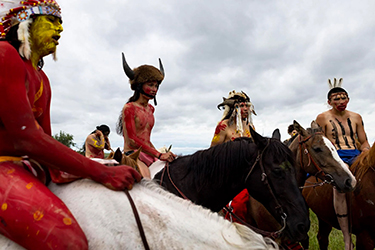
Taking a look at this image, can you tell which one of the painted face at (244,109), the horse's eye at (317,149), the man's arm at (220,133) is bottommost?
the horse's eye at (317,149)

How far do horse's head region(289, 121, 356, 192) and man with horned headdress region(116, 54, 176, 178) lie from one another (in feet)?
8.17

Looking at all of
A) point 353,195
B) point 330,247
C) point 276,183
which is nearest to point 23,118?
point 276,183

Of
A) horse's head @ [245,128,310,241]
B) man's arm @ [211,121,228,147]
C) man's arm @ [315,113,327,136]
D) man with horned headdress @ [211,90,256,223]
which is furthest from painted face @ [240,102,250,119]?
horse's head @ [245,128,310,241]

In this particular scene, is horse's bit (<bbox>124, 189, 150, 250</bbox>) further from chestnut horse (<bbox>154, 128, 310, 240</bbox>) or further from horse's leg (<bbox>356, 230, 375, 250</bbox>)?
horse's leg (<bbox>356, 230, 375, 250</bbox>)

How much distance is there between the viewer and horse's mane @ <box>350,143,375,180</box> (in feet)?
14.7

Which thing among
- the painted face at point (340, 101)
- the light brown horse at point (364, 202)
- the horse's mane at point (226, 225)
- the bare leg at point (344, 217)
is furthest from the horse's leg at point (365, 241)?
the horse's mane at point (226, 225)

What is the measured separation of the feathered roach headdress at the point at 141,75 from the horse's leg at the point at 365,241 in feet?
13.9

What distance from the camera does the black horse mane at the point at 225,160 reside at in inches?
130

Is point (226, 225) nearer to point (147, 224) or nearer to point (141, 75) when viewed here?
point (147, 224)

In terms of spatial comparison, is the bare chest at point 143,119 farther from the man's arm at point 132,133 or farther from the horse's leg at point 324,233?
the horse's leg at point 324,233

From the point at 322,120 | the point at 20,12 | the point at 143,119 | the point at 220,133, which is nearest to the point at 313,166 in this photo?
the point at 322,120

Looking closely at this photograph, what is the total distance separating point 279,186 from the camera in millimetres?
3139

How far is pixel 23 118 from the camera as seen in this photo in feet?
4.57

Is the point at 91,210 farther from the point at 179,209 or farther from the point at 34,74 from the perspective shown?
the point at 34,74
